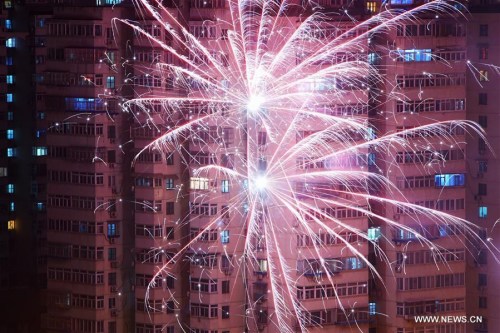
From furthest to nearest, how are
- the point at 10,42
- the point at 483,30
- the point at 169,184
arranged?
the point at 10,42 < the point at 483,30 < the point at 169,184

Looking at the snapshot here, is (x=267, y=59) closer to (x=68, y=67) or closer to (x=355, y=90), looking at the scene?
(x=355, y=90)

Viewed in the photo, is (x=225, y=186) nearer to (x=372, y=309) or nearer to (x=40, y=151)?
(x=372, y=309)

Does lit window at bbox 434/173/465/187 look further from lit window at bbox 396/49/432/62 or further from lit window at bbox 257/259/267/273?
lit window at bbox 257/259/267/273

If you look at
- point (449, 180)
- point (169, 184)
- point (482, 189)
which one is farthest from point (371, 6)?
point (169, 184)

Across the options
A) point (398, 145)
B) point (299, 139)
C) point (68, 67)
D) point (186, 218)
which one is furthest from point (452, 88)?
point (68, 67)

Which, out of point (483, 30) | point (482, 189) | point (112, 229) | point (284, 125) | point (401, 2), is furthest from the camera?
point (482, 189)

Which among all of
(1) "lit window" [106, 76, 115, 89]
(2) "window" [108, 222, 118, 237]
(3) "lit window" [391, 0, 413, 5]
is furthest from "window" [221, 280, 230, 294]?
(3) "lit window" [391, 0, 413, 5]
